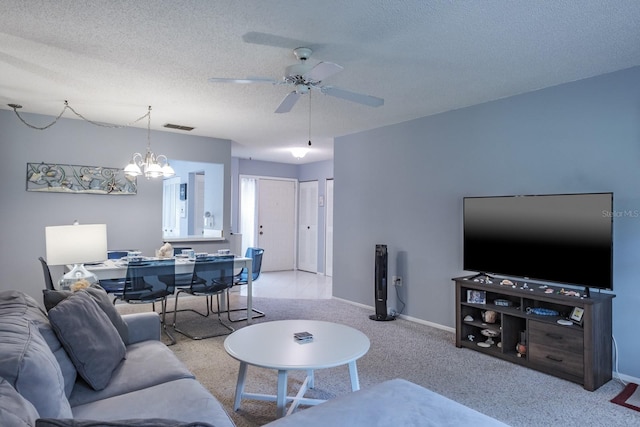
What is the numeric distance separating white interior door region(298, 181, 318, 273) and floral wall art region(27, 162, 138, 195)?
12.7ft

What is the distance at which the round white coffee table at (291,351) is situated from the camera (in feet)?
7.18

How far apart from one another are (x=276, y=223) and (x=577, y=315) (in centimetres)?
634

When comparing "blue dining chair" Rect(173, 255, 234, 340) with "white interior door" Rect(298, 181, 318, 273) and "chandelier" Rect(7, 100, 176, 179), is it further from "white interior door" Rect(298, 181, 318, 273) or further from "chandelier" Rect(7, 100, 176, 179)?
"white interior door" Rect(298, 181, 318, 273)

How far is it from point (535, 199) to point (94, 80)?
13.1 feet

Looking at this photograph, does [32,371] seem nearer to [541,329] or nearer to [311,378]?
[311,378]

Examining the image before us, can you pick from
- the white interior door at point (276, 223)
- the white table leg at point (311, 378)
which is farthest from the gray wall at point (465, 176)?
the white interior door at point (276, 223)

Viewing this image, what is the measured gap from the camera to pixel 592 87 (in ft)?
10.7

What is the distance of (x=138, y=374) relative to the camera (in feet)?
6.58

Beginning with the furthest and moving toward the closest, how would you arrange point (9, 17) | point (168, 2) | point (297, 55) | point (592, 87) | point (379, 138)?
point (379, 138)
point (592, 87)
point (297, 55)
point (9, 17)
point (168, 2)

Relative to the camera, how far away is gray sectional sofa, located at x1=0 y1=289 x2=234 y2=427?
1350 mm

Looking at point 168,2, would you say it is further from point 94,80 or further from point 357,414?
point 357,414

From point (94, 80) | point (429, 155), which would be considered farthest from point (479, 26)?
point (94, 80)

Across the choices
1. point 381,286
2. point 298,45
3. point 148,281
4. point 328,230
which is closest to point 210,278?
point 148,281

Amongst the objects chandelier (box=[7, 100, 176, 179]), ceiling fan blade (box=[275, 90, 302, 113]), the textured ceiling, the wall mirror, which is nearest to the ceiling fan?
ceiling fan blade (box=[275, 90, 302, 113])
